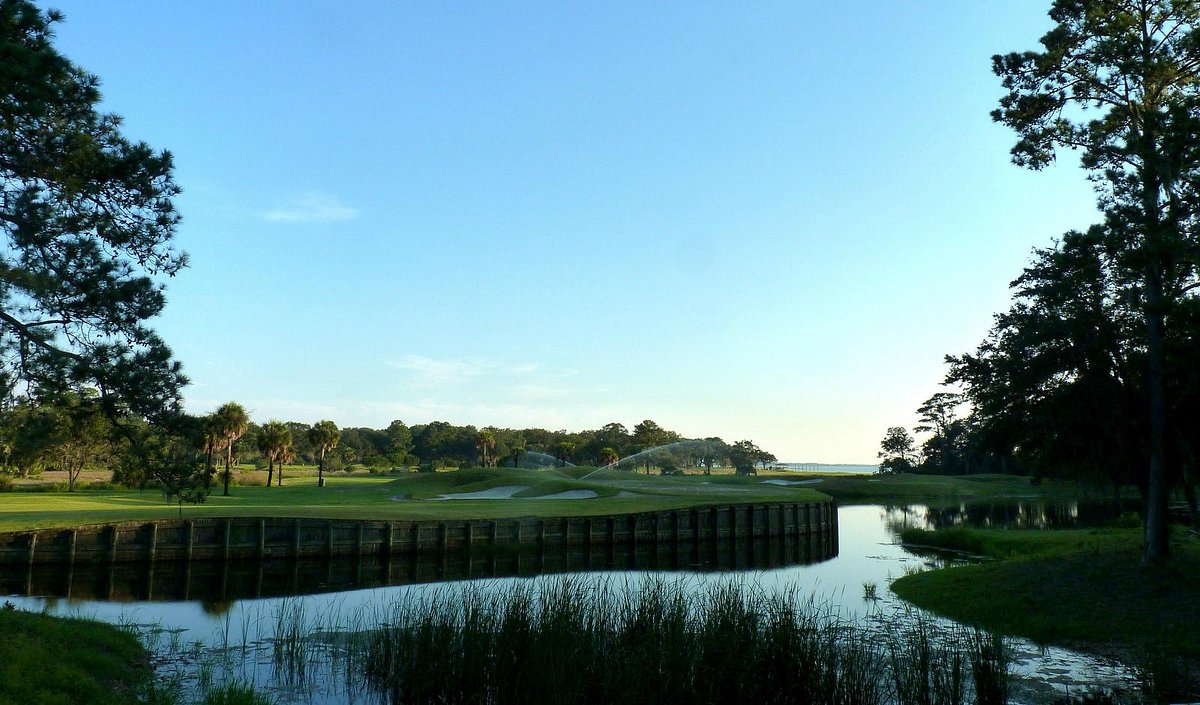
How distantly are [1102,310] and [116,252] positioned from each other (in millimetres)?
24535

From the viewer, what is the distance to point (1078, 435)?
75.3 feet

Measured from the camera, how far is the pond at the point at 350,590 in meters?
16.0

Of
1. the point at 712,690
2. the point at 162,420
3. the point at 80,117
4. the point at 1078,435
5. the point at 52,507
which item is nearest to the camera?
the point at 712,690

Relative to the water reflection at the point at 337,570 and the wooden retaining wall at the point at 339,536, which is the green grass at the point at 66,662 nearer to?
the water reflection at the point at 337,570

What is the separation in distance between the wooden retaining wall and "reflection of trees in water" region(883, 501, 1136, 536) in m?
14.0

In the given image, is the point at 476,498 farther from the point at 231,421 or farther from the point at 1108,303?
the point at 1108,303

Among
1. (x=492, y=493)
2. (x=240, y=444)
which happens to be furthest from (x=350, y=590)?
(x=240, y=444)

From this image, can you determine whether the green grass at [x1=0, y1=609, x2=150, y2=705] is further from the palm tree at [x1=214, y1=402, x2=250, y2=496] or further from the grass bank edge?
the palm tree at [x1=214, y1=402, x2=250, y2=496]

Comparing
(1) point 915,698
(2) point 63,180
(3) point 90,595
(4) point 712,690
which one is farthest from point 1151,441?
(3) point 90,595

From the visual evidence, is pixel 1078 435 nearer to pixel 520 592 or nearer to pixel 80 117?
pixel 520 592

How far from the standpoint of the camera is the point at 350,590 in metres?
28.5

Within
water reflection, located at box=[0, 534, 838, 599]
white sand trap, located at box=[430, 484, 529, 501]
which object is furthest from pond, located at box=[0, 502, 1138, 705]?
white sand trap, located at box=[430, 484, 529, 501]

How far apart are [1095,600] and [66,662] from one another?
21777 mm

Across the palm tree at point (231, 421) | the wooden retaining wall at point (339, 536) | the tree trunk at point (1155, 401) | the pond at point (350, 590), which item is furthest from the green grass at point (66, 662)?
the palm tree at point (231, 421)
